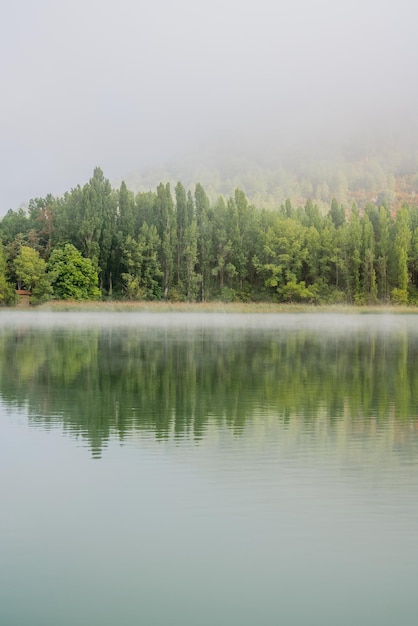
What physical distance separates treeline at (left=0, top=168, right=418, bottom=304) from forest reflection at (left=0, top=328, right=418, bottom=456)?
1586 inches

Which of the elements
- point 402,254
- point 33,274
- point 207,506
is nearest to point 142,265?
point 33,274

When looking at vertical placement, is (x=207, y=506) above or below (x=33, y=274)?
below

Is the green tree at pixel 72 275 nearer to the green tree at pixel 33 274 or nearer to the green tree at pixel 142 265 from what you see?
the green tree at pixel 33 274

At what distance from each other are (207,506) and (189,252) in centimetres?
6368

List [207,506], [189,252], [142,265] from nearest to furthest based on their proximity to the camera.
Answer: [207,506]
[142,265]
[189,252]

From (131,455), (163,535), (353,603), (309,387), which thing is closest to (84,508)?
(163,535)

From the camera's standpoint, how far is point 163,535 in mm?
6402

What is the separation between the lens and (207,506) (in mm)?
7211

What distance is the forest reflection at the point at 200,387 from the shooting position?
1174 cm

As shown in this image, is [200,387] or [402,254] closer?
[200,387]

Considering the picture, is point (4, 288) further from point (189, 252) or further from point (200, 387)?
point (200, 387)

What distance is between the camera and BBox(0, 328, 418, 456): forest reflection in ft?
38.5

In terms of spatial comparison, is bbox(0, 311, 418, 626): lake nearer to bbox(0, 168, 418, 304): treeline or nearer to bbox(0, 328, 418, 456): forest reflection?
bbox(0, 328, 418, 456): forest reflection

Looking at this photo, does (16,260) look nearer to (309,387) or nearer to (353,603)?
(309,387)
